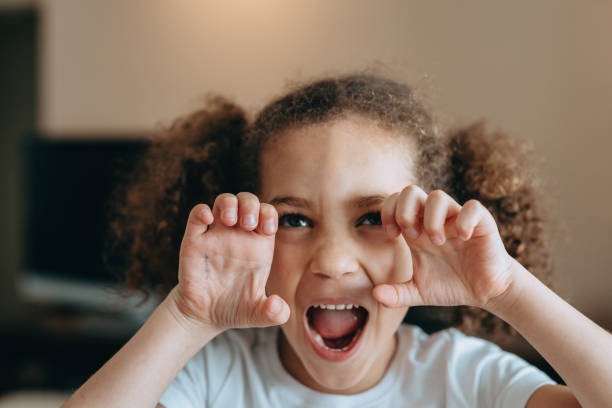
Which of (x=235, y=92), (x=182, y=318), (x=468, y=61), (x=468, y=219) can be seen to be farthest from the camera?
(x=235, y=92)

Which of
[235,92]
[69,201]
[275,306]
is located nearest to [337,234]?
[275,306]

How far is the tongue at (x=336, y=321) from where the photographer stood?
82 centimetres

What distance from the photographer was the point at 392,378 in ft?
2.77

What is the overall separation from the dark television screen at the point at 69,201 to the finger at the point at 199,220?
1.27m

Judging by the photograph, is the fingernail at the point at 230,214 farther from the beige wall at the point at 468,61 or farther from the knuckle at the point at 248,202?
the beige wall at the point at 468,61

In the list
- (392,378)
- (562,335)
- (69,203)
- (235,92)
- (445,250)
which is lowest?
(392,378)

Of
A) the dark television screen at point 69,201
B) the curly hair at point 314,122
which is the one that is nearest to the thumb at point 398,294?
the curly hair at point 314,122

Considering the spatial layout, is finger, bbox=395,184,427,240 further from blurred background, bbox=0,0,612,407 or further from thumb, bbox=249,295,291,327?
blurred background, bbox=0,0,612,407

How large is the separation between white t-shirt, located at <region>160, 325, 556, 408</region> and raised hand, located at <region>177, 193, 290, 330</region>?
0.21 m

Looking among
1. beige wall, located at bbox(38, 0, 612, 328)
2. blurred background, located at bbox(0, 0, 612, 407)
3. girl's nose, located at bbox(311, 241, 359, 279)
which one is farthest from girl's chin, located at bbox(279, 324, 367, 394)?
beige wall, located at bbox(38, 0, 612, 328)

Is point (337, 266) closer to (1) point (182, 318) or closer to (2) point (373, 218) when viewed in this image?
(2) point (373, 218)

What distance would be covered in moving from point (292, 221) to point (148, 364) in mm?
272

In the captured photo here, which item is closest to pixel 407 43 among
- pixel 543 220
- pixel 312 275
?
pixel 543 220

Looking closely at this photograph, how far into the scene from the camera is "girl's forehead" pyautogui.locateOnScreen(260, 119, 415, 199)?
0.73 meters
